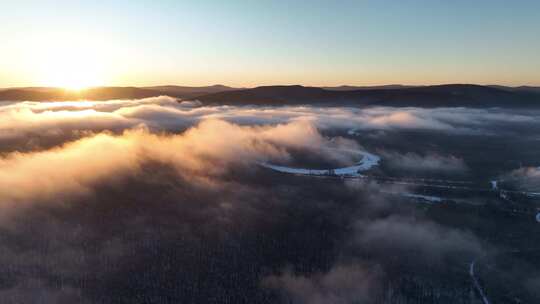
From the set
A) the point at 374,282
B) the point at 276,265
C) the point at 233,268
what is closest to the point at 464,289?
A: the point at 374,282

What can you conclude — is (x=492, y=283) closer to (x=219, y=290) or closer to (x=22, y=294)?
(x=219, y=290)

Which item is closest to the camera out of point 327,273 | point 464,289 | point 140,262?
point 464,289

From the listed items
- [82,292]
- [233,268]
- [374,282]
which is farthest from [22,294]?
[374,282]

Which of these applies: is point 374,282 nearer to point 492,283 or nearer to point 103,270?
point 492,283

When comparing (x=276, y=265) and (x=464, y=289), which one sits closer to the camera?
(x=464, y=289)

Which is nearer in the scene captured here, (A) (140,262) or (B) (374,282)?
(B) (374,282)

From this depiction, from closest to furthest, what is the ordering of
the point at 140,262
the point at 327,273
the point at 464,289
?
1. the point at 464,289
2. the point at 327,273
3. the point at 140,262

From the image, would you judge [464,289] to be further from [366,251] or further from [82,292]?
[82,292]
